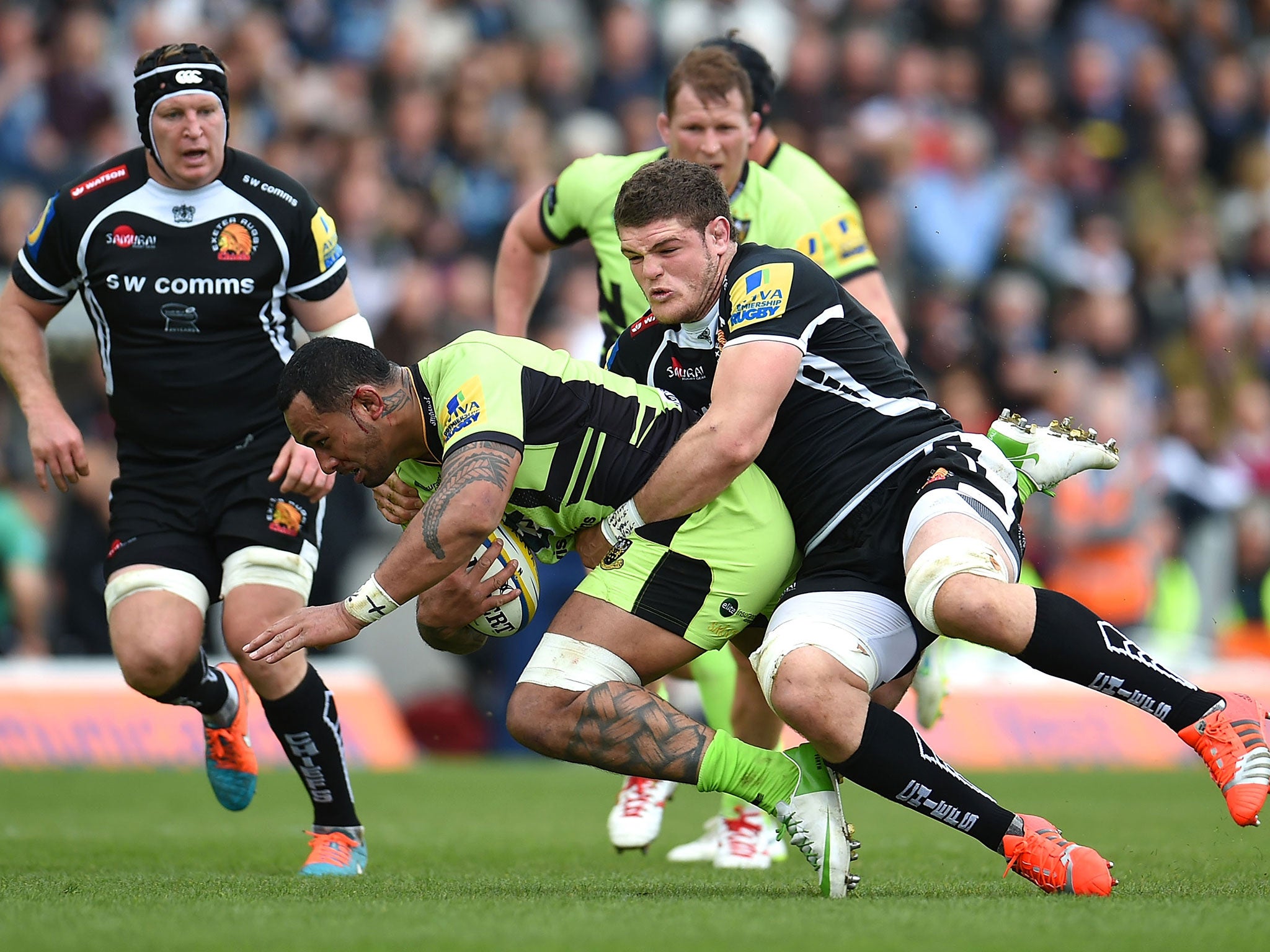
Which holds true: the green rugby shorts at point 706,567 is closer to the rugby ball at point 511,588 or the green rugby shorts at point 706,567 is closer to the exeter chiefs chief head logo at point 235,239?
the rugby ball at point 511,588

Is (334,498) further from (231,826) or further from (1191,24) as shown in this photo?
(1191,24)

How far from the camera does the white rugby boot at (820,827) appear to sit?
5.46 metres

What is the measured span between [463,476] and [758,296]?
120 cm

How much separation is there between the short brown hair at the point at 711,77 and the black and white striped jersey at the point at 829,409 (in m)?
1.63

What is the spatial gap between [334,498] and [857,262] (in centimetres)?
610

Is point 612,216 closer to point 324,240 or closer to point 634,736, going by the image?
point 324,240

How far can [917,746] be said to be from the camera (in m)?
5.47

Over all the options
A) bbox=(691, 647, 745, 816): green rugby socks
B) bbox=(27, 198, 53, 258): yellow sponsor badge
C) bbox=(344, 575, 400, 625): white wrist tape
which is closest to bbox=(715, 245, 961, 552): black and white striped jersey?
bbox=(344, 575, 400, 625): white wrist tape

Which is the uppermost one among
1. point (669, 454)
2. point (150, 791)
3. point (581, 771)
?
point (669, 454)

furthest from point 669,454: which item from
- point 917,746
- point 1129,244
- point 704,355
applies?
point 1129,244

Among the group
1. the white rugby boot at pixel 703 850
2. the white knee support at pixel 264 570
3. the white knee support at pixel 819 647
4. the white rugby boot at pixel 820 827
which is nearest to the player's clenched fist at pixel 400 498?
the white knee support at pixel 264 570

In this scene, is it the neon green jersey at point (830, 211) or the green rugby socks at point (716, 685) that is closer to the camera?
the green rugby socks at point (716, 685)

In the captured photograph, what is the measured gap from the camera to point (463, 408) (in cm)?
550

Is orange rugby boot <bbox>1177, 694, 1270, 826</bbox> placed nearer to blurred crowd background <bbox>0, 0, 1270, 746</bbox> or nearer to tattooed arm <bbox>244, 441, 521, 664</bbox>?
tattooed arm <bbox>244, 441, 521, 664</bbox>
